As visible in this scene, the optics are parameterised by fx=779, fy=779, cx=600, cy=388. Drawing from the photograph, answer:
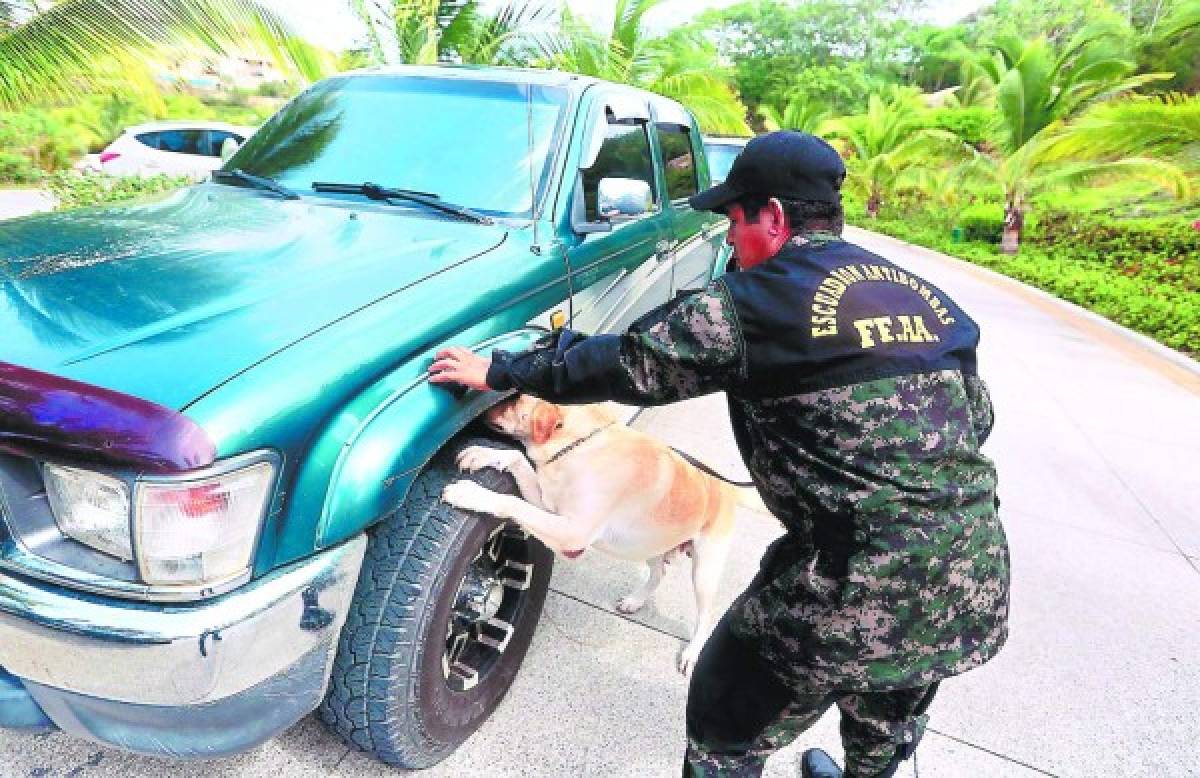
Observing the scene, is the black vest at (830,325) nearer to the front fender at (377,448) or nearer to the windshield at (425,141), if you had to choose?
the front fender at (377,448)

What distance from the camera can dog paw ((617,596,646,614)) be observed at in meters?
3.05

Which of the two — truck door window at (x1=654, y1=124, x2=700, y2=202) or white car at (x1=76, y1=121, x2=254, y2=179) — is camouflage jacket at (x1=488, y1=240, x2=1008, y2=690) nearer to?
truck door window at (x1=654, y1=124, x2=700, y2=202)

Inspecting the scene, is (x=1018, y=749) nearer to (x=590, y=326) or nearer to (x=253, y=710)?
(x=590, y=326)

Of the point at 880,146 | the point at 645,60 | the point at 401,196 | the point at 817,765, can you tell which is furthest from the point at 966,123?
the point at 817,765

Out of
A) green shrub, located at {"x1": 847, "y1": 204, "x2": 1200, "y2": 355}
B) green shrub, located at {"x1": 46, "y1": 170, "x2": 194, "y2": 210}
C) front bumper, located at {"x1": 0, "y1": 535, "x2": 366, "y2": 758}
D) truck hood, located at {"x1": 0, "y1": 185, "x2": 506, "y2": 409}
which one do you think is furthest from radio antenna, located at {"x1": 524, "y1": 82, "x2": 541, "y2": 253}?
green shrub, located at {"x1": 847, "y1": 204, "x2": 1200, "y2": 355}

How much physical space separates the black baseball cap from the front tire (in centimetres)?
106

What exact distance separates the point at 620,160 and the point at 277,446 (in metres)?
2.44

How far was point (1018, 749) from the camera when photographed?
2521 millimetres

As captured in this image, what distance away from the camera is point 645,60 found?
1286 centimetres

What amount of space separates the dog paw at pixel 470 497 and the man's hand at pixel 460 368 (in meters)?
0.27

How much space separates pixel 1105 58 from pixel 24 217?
16912 mm

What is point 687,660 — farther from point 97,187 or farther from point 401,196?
point 97,187

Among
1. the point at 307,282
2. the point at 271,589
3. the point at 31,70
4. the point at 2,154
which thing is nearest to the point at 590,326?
the point at 307,282

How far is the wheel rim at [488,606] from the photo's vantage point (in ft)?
7.34
